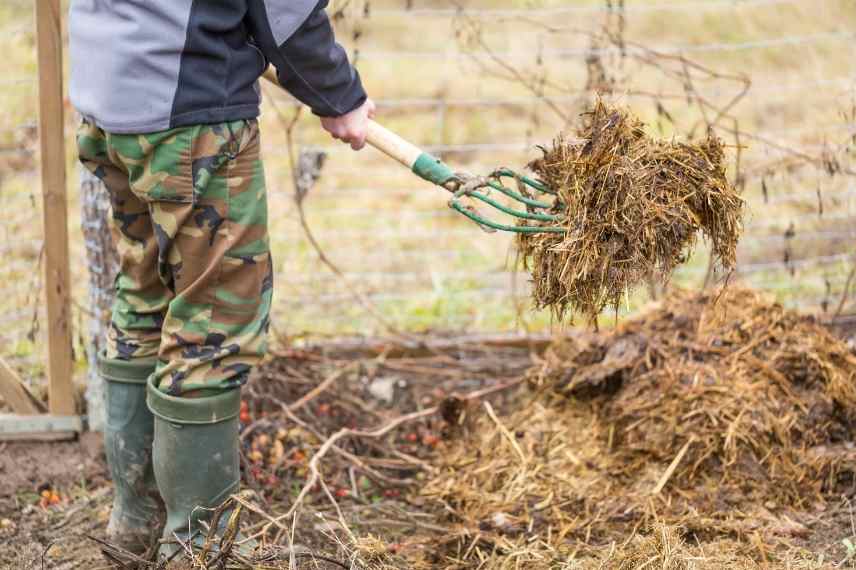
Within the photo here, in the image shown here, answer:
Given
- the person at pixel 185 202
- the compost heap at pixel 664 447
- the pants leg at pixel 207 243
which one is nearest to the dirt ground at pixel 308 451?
the compost heap at pixel 664 447

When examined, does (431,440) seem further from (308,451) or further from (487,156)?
(487,156)

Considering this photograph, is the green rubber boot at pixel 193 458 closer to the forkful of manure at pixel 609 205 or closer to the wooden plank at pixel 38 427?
the forkful of manure at pixel 609 205

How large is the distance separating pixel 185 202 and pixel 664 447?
174 cm

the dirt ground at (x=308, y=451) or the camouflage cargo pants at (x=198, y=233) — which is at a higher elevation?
the camouflage cargo pants at (x=198, y=233)

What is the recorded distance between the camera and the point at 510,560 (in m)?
2.83

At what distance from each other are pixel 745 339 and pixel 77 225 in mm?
4022

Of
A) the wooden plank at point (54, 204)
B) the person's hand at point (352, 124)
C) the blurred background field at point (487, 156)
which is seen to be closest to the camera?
the person's hand at point (352, 124)

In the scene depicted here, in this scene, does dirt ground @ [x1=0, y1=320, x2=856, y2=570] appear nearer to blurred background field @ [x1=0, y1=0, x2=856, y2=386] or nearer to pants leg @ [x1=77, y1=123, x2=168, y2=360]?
blurred background field @ [x1=0, y1=0, x2=856, y2=386]

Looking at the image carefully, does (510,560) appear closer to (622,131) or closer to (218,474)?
(218,474)

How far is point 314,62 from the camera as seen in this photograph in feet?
7.93

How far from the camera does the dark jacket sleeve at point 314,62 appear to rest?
2336mm

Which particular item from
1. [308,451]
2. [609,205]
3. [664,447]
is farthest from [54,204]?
[664,447]

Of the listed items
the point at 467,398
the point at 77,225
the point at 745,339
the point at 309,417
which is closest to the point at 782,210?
the point at 745,339

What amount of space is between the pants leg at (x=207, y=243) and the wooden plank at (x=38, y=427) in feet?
3.72
